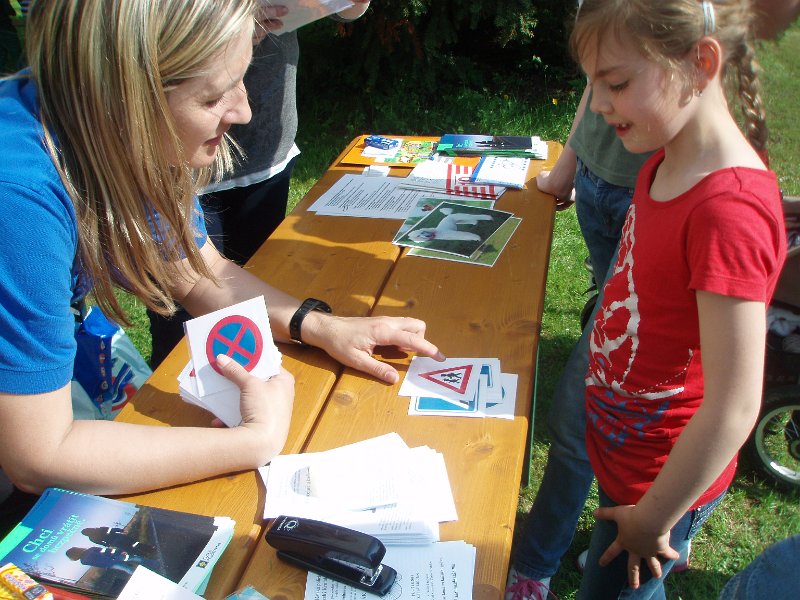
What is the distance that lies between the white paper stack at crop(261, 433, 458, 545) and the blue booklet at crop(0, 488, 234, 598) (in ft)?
0.42

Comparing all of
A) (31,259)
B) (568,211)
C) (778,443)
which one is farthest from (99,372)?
(568,211)

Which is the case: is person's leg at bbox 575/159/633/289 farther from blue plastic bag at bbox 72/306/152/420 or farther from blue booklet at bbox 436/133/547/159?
blue plastic bag at bbox 72/306/152/420

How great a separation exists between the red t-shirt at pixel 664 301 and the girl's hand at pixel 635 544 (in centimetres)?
8

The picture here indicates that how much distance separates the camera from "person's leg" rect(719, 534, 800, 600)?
0.85 m

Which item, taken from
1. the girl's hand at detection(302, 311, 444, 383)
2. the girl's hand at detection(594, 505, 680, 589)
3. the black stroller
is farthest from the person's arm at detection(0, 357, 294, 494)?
the black stroller

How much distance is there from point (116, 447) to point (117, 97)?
585 mm

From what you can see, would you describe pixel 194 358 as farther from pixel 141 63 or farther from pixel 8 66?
pixel 8 66

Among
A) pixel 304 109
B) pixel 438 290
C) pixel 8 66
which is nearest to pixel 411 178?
pixel 438 290

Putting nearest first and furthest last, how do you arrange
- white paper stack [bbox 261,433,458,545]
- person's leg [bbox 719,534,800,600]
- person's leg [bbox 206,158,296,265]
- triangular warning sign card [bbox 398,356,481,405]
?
person's leg [bbox 719,534,800,600] < white paper stack [bbox 261,433,458,545] < triangular warning sign card [bbox 398,356,481,405] < person's leg [bbox 206,158,296,265]

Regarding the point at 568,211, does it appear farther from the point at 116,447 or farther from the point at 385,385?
the point at 116,447

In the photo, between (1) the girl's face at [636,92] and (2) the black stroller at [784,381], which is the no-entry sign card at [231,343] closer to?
(1) the girl's face at [636,92]

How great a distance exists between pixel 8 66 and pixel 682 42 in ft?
22.6

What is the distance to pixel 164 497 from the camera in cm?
125

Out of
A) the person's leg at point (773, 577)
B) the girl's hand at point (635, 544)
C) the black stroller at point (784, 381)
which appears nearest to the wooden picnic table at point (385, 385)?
the girl's hand at point (635, 544)
